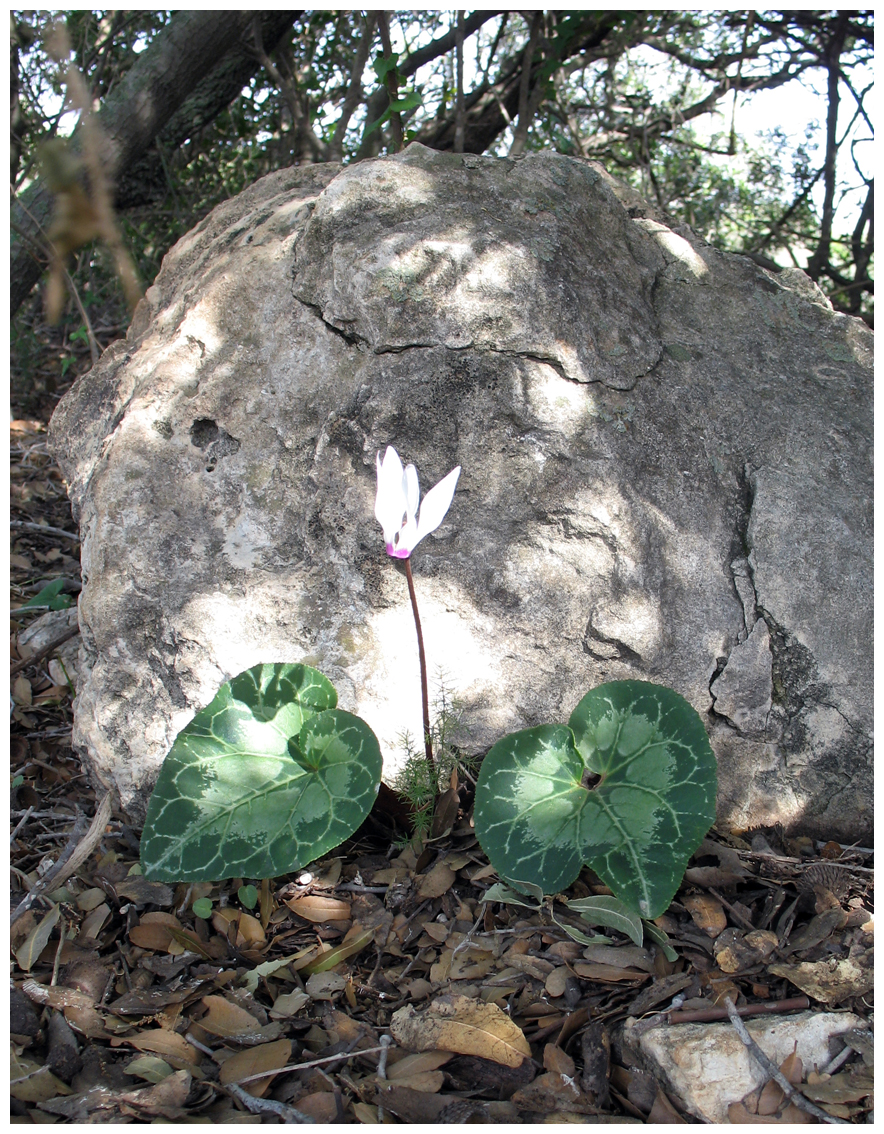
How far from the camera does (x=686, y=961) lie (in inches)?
59.3

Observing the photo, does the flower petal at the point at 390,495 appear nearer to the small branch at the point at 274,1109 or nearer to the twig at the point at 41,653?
the small branch at the point at 274,1109

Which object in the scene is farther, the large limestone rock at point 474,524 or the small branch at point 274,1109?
the large limestone rock at point 474,524

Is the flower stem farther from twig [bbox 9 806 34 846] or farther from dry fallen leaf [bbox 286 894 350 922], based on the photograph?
twig [bbox 9 806 34 846]

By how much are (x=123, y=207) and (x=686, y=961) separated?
3829 mm

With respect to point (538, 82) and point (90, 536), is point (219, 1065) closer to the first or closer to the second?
point (90, 536)

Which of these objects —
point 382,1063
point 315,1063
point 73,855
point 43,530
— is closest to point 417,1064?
point 382,1063

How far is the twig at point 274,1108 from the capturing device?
1.26 m

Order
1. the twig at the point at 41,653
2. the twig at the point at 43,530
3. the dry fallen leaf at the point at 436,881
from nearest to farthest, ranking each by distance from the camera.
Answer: the dry fallen leaf at the point at 436,881
the twig at the point at 41,653
the twig at the point at 43,530

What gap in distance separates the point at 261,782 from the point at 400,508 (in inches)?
24.0

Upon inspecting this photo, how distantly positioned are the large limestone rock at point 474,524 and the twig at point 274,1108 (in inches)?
26.1

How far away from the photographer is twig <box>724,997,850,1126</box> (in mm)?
1238

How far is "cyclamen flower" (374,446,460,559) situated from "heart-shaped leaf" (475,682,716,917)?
44cm

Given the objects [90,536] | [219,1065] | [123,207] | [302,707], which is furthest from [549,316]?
[123,207]

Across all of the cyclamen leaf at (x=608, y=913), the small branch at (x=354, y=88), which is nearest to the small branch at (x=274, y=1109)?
the cyclamen leaf at (x=608, y=913)
